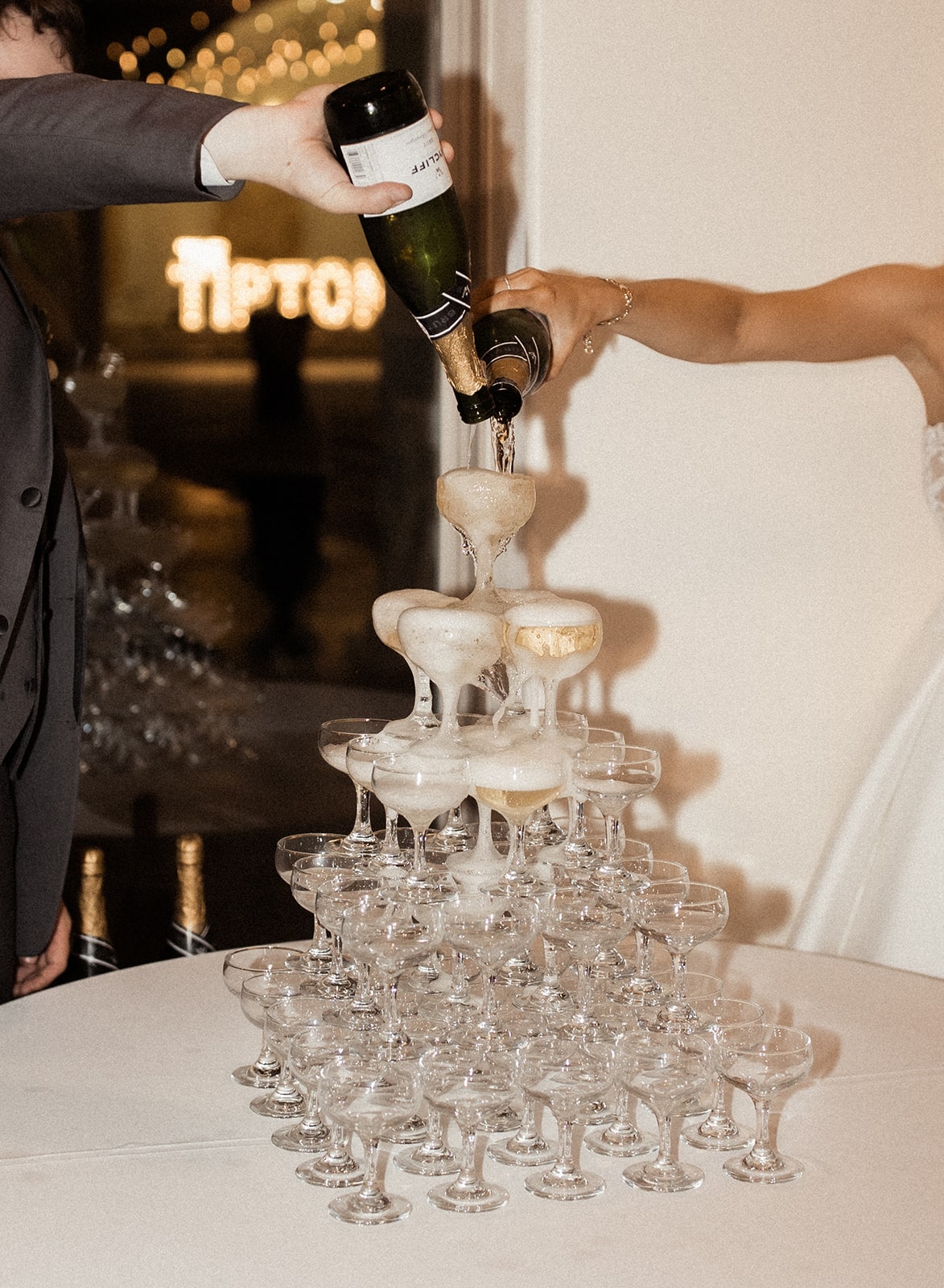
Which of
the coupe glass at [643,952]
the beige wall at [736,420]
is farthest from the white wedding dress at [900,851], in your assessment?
the coupe glass at [643,952]

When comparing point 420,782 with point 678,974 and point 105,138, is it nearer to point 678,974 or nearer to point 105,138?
point 678,974

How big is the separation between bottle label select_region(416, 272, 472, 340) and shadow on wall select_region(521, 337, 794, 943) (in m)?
1.05

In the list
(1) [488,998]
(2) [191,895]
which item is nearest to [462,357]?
(1) [488,998]

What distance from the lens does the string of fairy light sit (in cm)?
294

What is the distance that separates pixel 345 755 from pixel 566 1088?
0.40 metres

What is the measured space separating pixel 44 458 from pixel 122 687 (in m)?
1.58

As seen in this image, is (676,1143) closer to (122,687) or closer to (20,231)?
(122,687)

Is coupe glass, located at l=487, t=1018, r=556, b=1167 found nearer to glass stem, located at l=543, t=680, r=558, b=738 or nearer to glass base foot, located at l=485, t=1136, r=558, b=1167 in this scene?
glass base foot, located at l=485, t=1136, r=558, b=1167

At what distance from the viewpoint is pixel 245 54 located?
9.77 ft

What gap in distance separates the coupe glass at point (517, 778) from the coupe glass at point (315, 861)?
7.4 inches

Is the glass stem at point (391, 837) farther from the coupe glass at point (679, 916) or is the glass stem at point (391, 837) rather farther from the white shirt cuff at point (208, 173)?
the white shirt cuff at point (208, 173)

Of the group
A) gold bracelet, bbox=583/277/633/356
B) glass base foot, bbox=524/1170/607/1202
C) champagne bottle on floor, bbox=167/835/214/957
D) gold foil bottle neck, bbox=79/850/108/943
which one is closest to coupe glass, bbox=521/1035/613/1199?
glass base foot, bbox=524/1170/607/1202

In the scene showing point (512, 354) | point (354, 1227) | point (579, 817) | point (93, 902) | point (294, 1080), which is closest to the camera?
point (354, 1227)

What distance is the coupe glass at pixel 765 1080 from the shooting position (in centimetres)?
112
